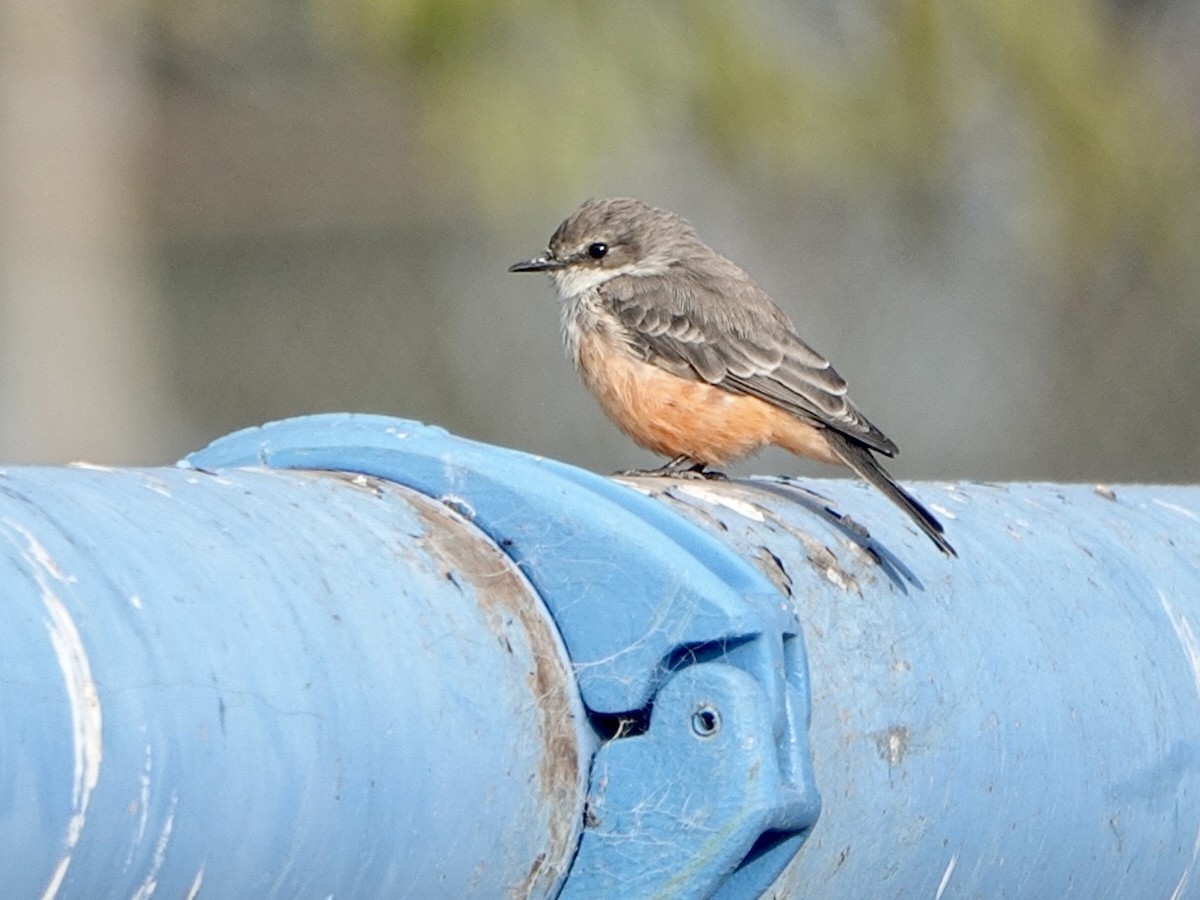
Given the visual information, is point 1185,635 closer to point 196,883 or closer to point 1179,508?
point 1179,508

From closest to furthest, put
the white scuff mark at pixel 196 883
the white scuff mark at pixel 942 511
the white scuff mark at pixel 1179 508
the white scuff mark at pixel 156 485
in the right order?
the white scuff mark at pixel 196 883 < the white scuff mark at pixel 156 485 < the white scuff mark at pixel 942 511 < the white scuff mark at pixel 1179 508

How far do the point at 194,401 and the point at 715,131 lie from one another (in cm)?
423

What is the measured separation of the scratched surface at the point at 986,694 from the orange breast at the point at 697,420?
2384mm

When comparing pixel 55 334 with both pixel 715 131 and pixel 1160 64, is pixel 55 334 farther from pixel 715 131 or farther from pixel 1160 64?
pixel 1160 64

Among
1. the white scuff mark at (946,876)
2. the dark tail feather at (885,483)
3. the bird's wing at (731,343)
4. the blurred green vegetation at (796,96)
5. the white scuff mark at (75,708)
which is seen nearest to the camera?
the white scuff mark at (75,708)

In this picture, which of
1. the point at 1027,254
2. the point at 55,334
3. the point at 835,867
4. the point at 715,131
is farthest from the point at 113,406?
the point at 835,867

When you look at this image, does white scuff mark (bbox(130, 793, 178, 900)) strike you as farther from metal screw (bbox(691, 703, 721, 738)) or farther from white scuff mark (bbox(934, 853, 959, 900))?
white scuff mark (bbox(934, 853, 959, 900))

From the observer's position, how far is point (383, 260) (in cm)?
1062

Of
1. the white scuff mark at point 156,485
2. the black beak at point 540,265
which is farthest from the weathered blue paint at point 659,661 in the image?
the black beak at point 540,265

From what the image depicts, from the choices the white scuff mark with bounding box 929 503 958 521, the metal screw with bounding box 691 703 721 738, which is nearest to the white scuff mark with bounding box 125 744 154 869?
the metal screw with bounding box 691 703 721 738

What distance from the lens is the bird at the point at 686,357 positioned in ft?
18.6

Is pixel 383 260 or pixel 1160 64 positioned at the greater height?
pixel 1160 64

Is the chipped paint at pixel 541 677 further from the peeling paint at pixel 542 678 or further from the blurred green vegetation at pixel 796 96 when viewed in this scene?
the blurred green vegetation at pixel 796 96

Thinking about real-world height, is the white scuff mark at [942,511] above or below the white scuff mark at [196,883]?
above
